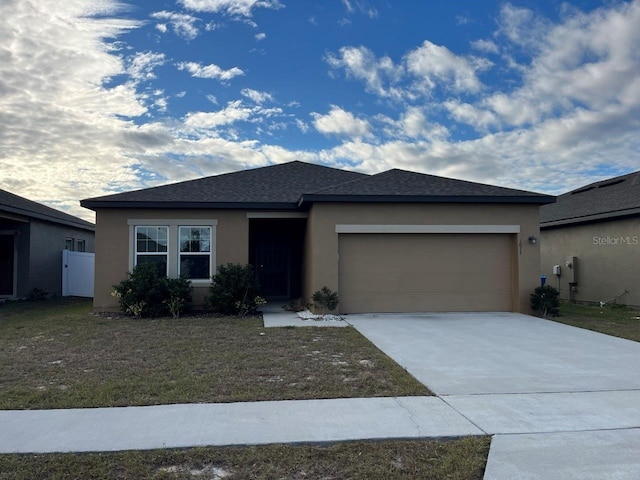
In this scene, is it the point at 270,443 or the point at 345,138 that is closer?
the point at 270,443

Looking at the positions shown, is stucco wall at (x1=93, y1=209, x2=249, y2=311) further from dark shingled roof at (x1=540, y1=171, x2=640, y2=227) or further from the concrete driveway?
dark shingled roof at (x1=540, y1=171, x2=640, y2=227)

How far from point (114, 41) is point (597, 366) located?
12691 millimetres

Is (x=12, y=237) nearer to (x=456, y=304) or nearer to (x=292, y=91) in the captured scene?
(x=292, y=91)

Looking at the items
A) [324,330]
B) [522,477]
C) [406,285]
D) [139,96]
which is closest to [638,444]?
[522,477]

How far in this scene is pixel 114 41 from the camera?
12.9 m

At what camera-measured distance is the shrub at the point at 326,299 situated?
42.7 ft

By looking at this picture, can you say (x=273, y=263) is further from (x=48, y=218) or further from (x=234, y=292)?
(x=48, y=218)

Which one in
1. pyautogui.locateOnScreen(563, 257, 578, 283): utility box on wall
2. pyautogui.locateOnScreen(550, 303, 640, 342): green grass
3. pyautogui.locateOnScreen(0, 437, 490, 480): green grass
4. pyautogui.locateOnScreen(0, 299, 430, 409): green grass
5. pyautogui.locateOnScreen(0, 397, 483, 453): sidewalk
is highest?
pyautogui.locateOnScreen(563, 257, 578, 283): utility box on wall

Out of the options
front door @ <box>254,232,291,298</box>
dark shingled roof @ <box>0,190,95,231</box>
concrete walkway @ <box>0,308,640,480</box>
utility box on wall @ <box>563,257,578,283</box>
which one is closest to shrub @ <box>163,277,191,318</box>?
front door @ <box>254,232,291,298</box>

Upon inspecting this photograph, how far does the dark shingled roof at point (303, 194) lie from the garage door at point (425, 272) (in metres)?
1.11

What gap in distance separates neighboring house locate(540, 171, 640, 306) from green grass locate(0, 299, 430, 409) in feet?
34.6

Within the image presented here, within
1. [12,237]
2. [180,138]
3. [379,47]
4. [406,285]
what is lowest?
[406,285]

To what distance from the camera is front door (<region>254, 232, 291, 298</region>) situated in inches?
738

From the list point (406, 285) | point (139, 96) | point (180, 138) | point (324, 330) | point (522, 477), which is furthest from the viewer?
point (180, 138)
